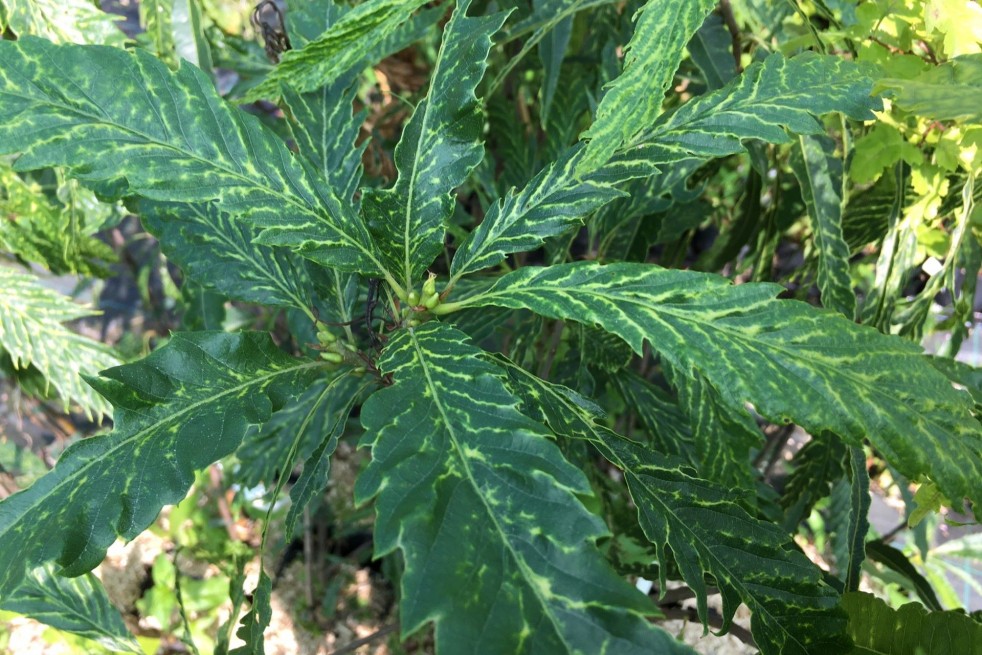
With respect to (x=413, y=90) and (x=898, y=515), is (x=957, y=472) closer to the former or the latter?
(x=413, y=90)

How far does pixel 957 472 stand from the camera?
0.42m

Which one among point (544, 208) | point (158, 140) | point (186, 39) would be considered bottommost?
point (544, 208)

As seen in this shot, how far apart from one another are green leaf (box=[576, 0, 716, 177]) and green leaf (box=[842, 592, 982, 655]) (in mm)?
420

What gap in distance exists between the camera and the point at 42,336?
87 cm

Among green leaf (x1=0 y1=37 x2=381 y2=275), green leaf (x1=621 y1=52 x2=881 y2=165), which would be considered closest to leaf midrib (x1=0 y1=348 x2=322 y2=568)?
green leaf (x1=0 y1=37 x2=381 y2=275)

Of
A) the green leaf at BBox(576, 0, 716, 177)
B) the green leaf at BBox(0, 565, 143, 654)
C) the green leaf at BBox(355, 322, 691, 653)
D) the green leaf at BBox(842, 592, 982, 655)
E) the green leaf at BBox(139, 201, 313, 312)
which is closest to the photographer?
the green leaf at BBox(355, 322, 691, 653)

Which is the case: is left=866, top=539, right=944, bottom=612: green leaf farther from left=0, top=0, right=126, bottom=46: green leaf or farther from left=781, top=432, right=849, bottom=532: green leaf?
left=0, top=0, right=126, bottom=46: green leaf

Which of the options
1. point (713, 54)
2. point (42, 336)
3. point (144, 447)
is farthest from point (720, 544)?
point (42, 336)

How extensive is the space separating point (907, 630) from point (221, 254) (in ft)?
2.24

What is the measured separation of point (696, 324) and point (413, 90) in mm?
925

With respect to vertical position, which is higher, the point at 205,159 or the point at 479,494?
the point at 205,159

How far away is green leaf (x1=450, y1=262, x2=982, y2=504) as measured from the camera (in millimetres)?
411

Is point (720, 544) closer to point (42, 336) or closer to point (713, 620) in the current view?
point (713, 620)

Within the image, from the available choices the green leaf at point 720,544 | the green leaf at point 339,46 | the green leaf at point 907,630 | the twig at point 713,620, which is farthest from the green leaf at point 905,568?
the green leaf at point 339,46
